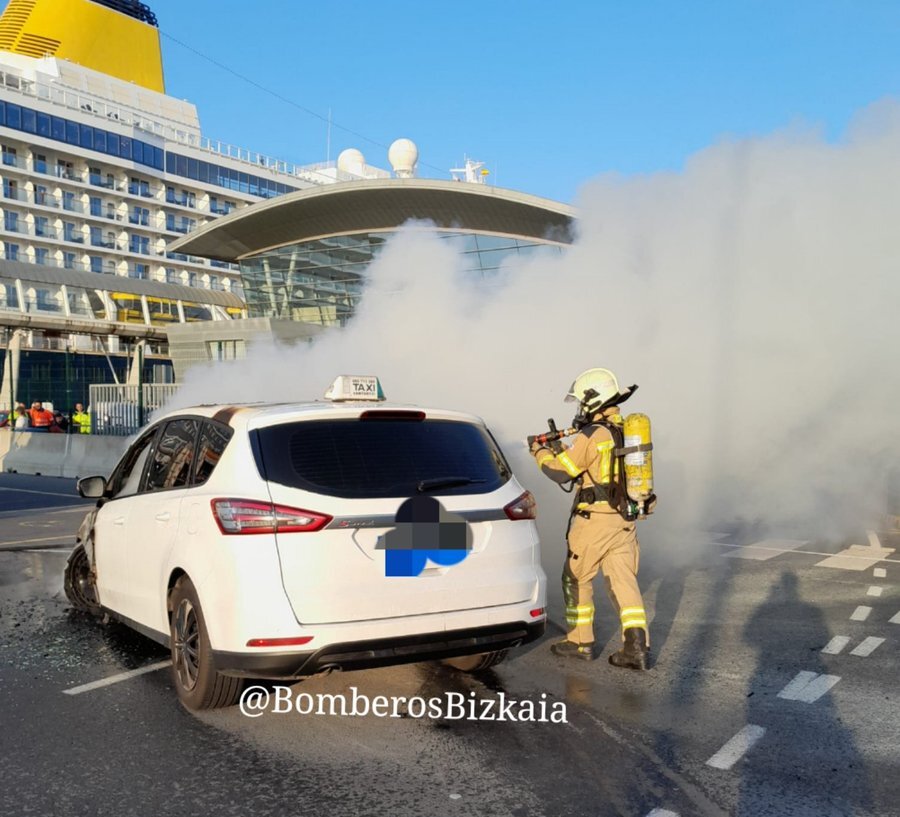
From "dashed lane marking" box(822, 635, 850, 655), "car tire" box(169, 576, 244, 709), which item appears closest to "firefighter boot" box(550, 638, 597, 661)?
"dashed lane marking" box(822, 635, 850, 655)

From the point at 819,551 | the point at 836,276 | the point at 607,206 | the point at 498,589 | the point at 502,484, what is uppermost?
the point at 607,206

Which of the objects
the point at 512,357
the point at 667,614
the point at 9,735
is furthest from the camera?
the point at 512,357

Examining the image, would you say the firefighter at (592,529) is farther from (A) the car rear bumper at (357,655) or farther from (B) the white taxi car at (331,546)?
(A) the car rear bumper at (357,655)

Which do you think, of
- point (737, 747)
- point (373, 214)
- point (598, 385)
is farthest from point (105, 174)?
point (737, 747)

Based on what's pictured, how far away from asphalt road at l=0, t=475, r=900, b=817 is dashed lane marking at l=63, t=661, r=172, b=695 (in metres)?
0.02

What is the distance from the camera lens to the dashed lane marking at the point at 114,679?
4.83 meters

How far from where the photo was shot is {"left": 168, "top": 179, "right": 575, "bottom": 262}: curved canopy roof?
→ 1033 inches

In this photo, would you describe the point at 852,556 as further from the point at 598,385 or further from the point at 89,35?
the point at 89,35

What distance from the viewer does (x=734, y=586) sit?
7.44 metres

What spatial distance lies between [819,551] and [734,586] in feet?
6.66

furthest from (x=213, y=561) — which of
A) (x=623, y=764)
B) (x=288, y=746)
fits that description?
(x=623, y=764)

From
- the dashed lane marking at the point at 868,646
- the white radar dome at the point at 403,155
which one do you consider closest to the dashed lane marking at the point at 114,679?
the dashed lane marking at the point at 868,646

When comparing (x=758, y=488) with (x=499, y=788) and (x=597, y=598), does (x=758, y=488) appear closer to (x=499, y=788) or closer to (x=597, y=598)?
(x=597, y=598)

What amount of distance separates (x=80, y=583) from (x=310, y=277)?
25806 mm
